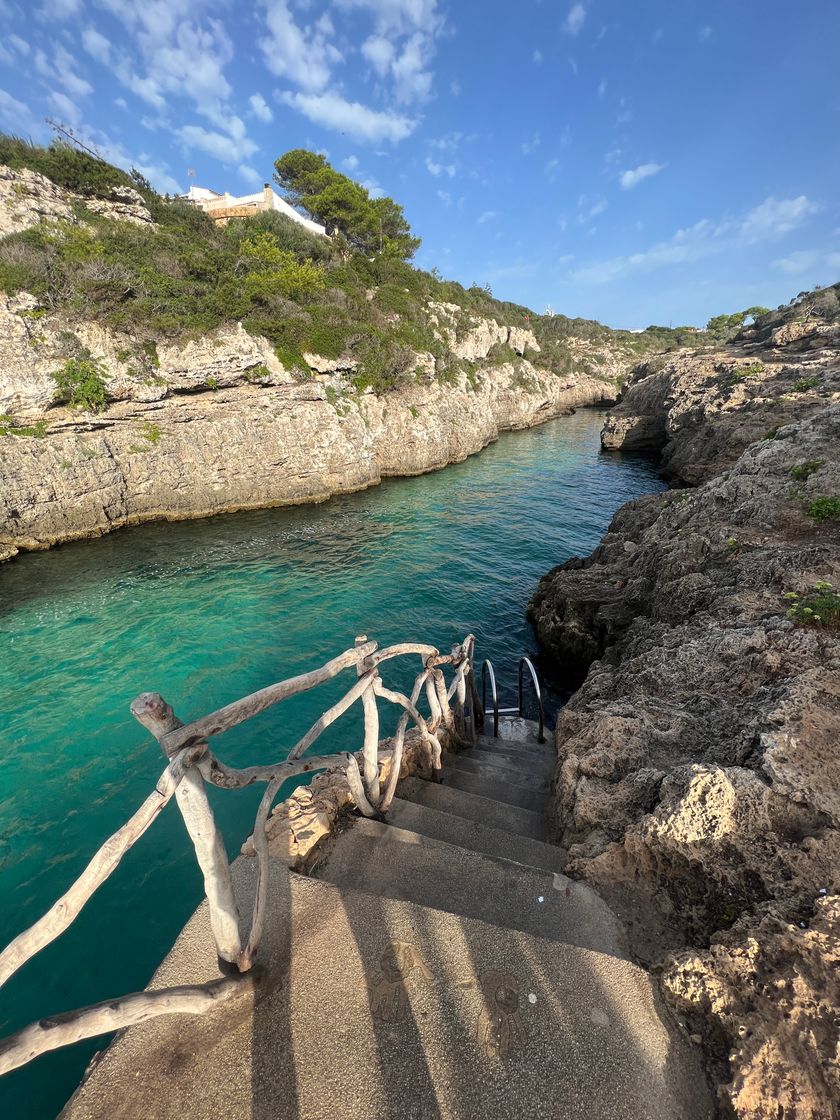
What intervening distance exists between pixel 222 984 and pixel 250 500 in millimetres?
22453

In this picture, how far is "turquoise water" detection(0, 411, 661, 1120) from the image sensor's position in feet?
18.1

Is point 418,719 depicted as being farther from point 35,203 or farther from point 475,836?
point 35,203

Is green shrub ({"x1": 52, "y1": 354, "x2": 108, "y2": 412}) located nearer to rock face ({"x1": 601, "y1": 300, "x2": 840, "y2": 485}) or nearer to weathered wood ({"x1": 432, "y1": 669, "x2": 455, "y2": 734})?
weathered wood ({"x1": 432, "y1": 669, "x2": 455, "y2": 734})

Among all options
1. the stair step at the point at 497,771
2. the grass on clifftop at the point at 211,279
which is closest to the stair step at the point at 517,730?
the stair step at the point at 497,771

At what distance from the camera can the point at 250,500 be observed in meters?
23.0

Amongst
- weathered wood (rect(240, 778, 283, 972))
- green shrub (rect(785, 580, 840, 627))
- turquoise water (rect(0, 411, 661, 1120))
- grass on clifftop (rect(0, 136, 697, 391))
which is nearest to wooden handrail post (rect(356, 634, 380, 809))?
weathered wood (rect(240, 778, 283, 972))

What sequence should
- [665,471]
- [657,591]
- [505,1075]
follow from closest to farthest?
[505,1075]
[657,591]
[665,471]

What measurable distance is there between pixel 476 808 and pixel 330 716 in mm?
2939

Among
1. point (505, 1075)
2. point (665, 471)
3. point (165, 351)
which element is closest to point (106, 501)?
point (165, 351)

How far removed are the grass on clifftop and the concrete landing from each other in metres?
25.8

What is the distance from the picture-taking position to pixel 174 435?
70.2ft

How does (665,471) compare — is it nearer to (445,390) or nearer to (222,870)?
(445,390)

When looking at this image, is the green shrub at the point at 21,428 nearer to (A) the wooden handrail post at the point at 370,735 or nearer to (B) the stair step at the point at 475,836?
(A) the wooden handrail post at the point at 370,735

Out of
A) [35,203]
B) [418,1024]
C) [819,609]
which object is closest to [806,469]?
[819,609]
